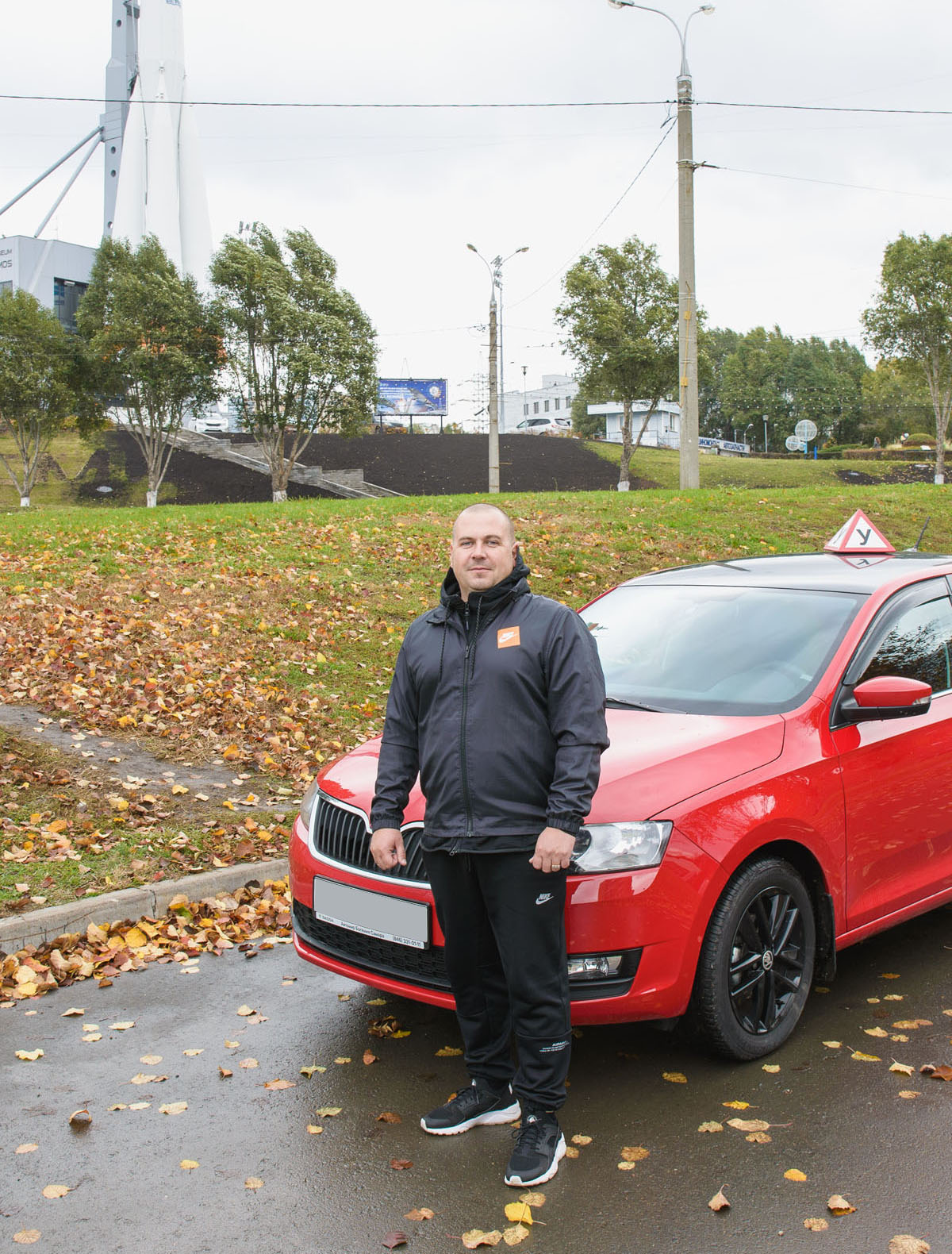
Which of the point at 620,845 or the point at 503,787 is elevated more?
the point at 503,787

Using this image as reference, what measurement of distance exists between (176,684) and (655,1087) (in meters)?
6.05

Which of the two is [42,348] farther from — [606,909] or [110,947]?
[606,909]

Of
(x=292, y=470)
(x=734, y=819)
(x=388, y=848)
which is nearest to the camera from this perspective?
(x=388, y=848)

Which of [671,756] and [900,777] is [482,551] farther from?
[900,777]

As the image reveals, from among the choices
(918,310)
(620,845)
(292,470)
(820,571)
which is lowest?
(620,845)

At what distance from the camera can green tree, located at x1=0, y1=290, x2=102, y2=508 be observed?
3019cm

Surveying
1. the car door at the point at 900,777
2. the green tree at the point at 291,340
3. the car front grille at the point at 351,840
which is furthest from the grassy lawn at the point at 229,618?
the green tree at the point at 291,340

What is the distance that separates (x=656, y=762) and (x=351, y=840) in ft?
3.63

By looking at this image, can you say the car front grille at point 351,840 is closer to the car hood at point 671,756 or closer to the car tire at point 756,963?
the car hood at point 671,756

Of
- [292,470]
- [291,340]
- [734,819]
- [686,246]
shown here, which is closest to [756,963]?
[734,819]

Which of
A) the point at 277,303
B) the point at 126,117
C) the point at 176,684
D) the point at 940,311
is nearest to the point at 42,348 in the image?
the point at 277,303

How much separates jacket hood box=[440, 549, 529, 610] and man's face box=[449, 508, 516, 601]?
0.02m

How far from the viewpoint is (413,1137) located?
10.9 feet

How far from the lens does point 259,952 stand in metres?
5.02
